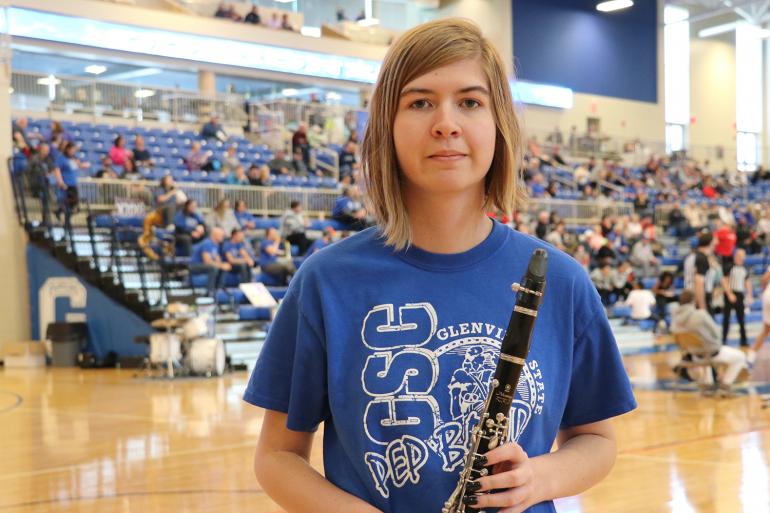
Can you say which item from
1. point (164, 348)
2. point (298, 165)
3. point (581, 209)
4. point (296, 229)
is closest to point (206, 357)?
point (164, 348)

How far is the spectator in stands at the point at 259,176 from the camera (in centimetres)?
1773

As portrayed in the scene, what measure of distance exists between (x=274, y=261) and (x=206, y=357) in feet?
8.87

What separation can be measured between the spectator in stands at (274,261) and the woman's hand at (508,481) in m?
13.2

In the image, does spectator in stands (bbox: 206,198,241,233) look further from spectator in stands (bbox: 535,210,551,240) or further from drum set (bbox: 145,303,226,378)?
spectator in stands (bbox: 535,210,551,240)

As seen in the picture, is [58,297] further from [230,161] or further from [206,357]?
[230,161]

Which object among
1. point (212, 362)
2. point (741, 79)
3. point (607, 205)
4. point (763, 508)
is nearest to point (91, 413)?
point (212, 362)

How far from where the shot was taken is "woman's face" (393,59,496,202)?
1.49 meters

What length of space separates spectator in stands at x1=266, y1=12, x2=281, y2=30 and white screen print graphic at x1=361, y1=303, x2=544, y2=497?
24.2m

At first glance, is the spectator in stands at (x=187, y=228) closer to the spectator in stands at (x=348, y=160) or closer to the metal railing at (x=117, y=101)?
the spectator in stands at (x=348, y=160)

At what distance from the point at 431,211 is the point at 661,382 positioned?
1032 cm

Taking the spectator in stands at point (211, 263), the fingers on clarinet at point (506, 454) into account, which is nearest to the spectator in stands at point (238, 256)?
the spectator in stands at point (211, 263)

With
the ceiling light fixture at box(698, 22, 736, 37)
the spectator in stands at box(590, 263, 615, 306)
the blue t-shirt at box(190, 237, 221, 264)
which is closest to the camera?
the blue t-shirt at box(190, 237, 221, 264)

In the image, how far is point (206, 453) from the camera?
23.6 ft

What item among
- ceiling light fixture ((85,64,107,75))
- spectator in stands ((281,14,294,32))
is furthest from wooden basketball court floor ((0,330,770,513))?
ceiling light fixture ((85,64,107,75))
